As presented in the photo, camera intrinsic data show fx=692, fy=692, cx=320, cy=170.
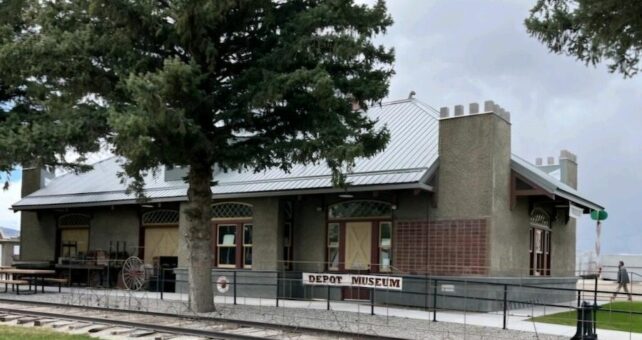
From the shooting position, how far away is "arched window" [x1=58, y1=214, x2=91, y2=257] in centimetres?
2931

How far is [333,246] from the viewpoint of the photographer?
70.7ft

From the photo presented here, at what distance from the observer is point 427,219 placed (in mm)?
19469

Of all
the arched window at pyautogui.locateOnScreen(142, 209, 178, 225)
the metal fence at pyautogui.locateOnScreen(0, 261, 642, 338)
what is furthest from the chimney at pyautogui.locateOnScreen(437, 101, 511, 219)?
the arched window at pyautogui.locateOnScreen(142, 209, 178, 225)

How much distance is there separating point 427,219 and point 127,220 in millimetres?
13503

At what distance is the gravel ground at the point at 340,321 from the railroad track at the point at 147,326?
66 cm

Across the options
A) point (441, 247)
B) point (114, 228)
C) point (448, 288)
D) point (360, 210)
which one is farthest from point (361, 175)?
point (114, 228)

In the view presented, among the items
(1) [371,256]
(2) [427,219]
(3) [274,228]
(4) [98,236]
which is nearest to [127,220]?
(4) [98,236]

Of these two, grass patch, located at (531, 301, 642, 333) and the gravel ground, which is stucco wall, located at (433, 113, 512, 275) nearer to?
grass patch, located at (531, 301, 642, 333)

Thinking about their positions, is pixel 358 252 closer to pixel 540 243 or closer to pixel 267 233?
pixel 267 233

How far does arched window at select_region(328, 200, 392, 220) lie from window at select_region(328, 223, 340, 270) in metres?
0.32

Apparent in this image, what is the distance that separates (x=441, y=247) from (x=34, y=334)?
10.9 metres

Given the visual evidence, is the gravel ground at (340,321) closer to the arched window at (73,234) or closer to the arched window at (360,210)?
the arched window at (360,210)

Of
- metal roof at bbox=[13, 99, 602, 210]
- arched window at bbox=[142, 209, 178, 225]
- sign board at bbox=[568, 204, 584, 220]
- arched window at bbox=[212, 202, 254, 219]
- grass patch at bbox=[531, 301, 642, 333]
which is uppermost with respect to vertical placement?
metal roof at bbox=[13, 99, 602, 210]

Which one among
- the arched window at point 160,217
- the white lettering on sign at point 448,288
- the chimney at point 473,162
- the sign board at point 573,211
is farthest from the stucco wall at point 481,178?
the arched window at point 160,217
